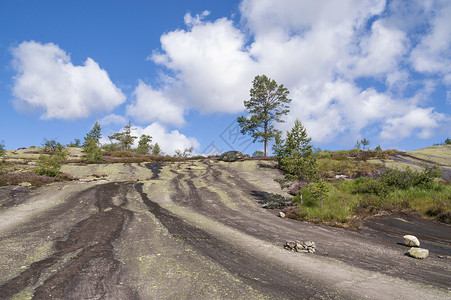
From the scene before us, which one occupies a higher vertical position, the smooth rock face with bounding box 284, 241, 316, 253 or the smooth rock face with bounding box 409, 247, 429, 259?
the smooth rock face with bounding box 284, 241, 316, 253

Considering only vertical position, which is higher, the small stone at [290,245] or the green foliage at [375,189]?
the green foliage at [375,189]

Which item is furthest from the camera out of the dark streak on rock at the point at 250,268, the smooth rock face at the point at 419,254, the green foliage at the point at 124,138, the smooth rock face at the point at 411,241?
the green foliage at the point at 124,138

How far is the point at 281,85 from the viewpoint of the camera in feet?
138

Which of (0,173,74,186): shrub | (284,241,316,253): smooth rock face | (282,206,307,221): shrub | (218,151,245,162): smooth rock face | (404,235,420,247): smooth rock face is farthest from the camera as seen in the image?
(218,151,245,162): smooth rock face

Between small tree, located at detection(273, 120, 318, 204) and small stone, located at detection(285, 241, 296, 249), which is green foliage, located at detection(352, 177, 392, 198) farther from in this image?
small stone, located at detection(285, 241, 296, 249)

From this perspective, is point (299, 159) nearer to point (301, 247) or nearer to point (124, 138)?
point (301, 247)

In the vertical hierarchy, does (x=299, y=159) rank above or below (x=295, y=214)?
above

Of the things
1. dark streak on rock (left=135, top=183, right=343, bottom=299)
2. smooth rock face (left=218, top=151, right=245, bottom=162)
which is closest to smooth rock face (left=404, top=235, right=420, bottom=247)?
dark streak on rock (left=135, top=183, right=343, bottom=299)

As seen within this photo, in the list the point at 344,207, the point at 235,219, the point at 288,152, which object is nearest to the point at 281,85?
the point at 288,152

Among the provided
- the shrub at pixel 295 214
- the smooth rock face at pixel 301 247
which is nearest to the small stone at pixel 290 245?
the smooth rock face at pixel 301 247

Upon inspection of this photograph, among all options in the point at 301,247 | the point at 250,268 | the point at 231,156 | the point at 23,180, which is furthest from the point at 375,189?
the point at 23,180

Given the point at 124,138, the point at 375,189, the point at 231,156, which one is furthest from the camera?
the point at 124,138

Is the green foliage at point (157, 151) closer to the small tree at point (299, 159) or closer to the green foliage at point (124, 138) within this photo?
the green foliage at point (124, 138)

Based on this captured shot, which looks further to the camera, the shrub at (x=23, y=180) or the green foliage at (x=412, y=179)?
the shrub at (x=23, y=180)
